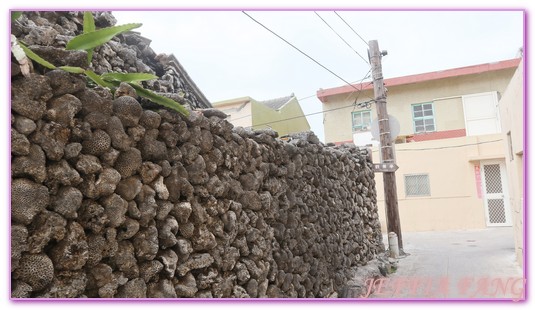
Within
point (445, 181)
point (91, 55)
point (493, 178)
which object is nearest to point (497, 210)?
point (493, 178)

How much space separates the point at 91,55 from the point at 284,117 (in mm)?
2649

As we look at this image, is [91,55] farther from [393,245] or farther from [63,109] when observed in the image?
[393,245]

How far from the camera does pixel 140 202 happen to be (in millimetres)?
1690

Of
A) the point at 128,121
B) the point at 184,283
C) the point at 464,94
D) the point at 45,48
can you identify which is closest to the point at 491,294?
the point at 184,283

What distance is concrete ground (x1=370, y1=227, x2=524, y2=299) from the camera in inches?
82.9

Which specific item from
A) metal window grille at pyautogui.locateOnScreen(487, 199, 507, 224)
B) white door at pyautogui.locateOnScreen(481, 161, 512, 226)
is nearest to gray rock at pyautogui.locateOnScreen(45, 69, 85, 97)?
white door at pyautogui.locateOnScreen(481, 161, 512, 226)

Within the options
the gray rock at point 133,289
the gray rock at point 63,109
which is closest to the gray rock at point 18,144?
the gray rock at point 63,109

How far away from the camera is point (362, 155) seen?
5.97 meters

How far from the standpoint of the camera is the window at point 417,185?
7.87 m

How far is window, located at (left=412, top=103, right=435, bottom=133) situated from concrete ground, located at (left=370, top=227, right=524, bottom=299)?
1.71m

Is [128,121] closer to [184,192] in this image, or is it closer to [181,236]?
[184,192]

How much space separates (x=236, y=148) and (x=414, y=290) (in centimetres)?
141

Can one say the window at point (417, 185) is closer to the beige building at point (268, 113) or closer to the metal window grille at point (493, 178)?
the metal window grille at point (493, 178)

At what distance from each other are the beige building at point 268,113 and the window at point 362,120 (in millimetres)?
2616
